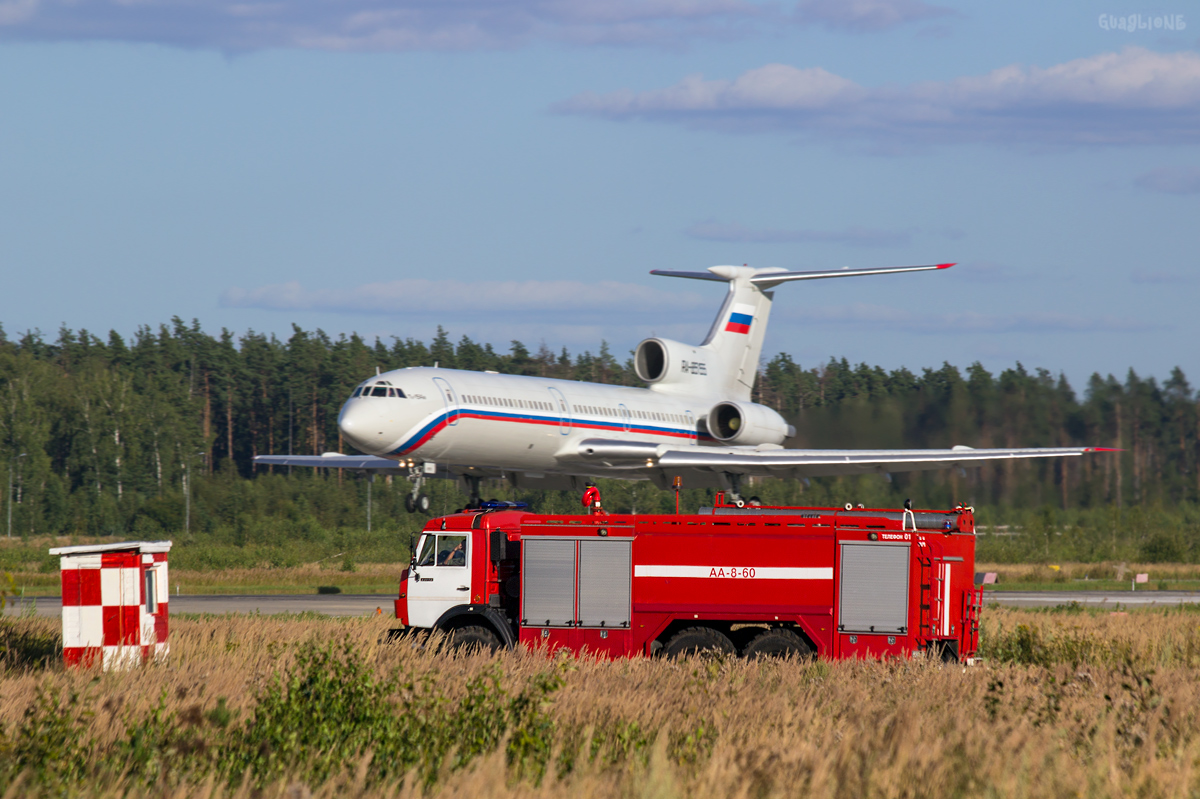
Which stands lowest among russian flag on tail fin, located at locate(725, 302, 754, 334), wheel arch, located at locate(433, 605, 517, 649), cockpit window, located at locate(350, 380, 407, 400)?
wheel arch, located at locate(433, 605, 517, 649)

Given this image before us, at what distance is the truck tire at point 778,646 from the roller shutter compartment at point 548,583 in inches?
93.2

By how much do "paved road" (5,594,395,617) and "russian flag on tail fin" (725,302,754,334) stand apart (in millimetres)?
19924

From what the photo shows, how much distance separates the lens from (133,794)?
6.98 meters

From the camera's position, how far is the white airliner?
115 ft

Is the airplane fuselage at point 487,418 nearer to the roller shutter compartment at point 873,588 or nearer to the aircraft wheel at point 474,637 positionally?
the aircraft wheel at point 474,637

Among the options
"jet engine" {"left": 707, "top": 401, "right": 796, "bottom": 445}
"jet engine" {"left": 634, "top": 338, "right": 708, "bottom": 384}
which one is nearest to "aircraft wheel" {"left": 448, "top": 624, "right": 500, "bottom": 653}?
"jet engine" {"left": 707, "top": 401, "right": 796, "bottom": 445}

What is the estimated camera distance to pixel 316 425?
10950cm

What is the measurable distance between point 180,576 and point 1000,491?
1108 inches

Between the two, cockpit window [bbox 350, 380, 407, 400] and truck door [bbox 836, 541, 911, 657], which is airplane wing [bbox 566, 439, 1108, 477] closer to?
cockpit window [bbox 350, 380, 407, 400]

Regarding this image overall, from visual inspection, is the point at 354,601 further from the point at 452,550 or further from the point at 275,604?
the point at 452,550

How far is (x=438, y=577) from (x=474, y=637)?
107 centimetres

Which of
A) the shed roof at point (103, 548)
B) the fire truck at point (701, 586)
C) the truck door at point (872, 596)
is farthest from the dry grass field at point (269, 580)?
the shed roof at point (103, 548)

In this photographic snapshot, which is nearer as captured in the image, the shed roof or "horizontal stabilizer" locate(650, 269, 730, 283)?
the shed roof

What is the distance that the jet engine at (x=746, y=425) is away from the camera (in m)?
45.0
